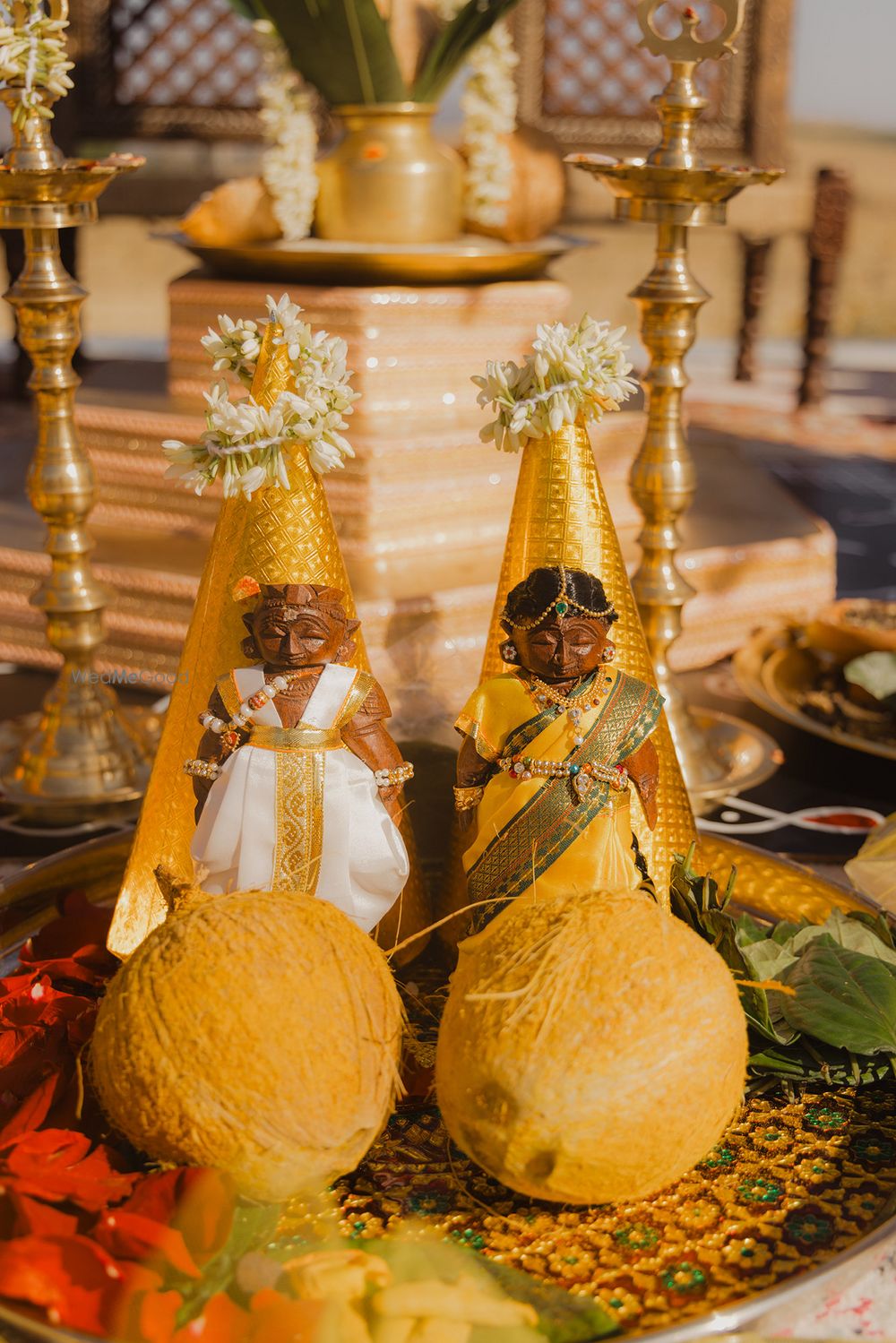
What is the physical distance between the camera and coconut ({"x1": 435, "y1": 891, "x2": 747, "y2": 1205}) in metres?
0.69

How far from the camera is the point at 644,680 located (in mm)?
958

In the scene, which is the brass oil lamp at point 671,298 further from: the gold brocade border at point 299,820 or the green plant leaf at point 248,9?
the green plant leaf at point 248,9

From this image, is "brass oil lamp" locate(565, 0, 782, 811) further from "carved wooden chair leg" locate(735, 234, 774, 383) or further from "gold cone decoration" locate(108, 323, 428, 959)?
"carved wooden chair leg" locate(735, 234, 774, 383)

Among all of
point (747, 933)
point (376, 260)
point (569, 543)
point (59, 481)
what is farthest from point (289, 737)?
point (376, 260)

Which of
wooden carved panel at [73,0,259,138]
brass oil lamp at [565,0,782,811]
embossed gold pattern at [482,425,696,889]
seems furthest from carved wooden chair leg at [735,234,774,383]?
embossed gold pattern at [482,425,696,889]

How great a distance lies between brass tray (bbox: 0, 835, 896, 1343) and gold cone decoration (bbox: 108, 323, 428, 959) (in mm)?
210

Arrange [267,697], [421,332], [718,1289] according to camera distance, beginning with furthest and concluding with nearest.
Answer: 1. [421,332]
2. [267,697]
3. [718,1289]

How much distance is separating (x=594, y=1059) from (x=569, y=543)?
37 cm

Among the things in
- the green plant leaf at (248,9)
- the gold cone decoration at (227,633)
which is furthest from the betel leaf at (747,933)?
the green plant leaf at (248,9)

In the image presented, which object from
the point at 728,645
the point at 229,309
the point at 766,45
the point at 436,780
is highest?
the point at 766,45

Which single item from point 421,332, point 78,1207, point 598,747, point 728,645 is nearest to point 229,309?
point 421,332

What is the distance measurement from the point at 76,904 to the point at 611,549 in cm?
47

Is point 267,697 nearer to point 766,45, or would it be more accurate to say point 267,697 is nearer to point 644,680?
point 644,680

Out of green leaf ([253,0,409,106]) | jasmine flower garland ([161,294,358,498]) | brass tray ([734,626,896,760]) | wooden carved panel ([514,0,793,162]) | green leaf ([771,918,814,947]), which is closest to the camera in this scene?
jasmine flower garland ([161,294,358,498])
